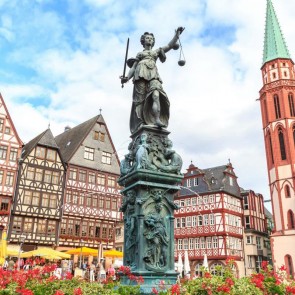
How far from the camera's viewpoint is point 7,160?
29.2 meters

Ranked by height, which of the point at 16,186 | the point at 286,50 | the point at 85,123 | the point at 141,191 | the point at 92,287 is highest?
the point at 286,50

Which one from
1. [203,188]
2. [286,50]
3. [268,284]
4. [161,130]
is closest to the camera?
[268,284]

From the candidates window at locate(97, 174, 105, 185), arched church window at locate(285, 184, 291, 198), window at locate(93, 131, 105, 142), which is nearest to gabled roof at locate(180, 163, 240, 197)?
arched church window at locate(285, 184, 291, 198)

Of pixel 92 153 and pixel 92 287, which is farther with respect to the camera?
pixel 92 153

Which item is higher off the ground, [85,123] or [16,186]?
[85,123]

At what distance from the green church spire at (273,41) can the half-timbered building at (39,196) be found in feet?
102

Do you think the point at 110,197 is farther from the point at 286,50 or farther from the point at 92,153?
the point at 286,50

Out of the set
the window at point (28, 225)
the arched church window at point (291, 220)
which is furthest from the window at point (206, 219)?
the window at point (28, 225)

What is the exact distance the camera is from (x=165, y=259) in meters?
5.79

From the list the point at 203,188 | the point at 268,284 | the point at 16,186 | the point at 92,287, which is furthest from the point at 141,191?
the point at 203,188

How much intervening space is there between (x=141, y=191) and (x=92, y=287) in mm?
2007

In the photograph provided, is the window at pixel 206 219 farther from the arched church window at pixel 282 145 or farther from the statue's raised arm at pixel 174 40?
the statue's raised arm at pixel 174 40

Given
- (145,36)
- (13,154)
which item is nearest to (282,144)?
(13,154)

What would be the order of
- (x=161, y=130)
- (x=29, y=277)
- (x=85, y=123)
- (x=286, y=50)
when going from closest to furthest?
(x=29, y=277) < (x=161, y=130) < (x=85, y=123) < (x=286, y=50)
